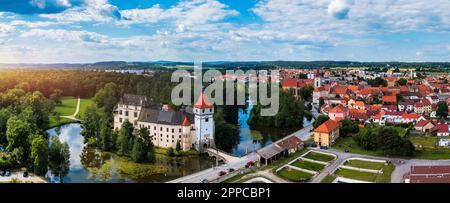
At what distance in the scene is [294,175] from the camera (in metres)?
10.5

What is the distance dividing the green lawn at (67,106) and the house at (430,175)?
1637 centimetres

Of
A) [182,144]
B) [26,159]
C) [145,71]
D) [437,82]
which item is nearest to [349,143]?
[182,144]

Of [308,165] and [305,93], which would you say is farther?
[305,93]

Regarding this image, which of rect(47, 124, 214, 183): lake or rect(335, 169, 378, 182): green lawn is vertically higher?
rect(335, 169, 378, 182): green lawn

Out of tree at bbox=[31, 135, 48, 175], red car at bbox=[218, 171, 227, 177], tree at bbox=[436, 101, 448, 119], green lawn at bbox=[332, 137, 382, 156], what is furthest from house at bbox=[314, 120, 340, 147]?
tree at bbox=[436, 101, 448, 119]

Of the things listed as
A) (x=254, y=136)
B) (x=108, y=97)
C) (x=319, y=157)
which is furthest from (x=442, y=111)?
(x=108, y=97)

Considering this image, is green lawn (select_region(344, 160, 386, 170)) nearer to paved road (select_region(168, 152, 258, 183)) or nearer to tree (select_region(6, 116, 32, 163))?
paved road (select_region(168, 152, 258, 183))

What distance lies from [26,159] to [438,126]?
1351 cm

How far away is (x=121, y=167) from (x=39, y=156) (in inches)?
87.2

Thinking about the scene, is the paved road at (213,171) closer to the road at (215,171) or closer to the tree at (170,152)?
the road at (215,171)

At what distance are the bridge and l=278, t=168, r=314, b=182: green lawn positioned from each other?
1797mm

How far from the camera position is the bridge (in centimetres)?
1230

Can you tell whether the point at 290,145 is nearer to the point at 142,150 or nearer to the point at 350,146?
the point at 350,146
